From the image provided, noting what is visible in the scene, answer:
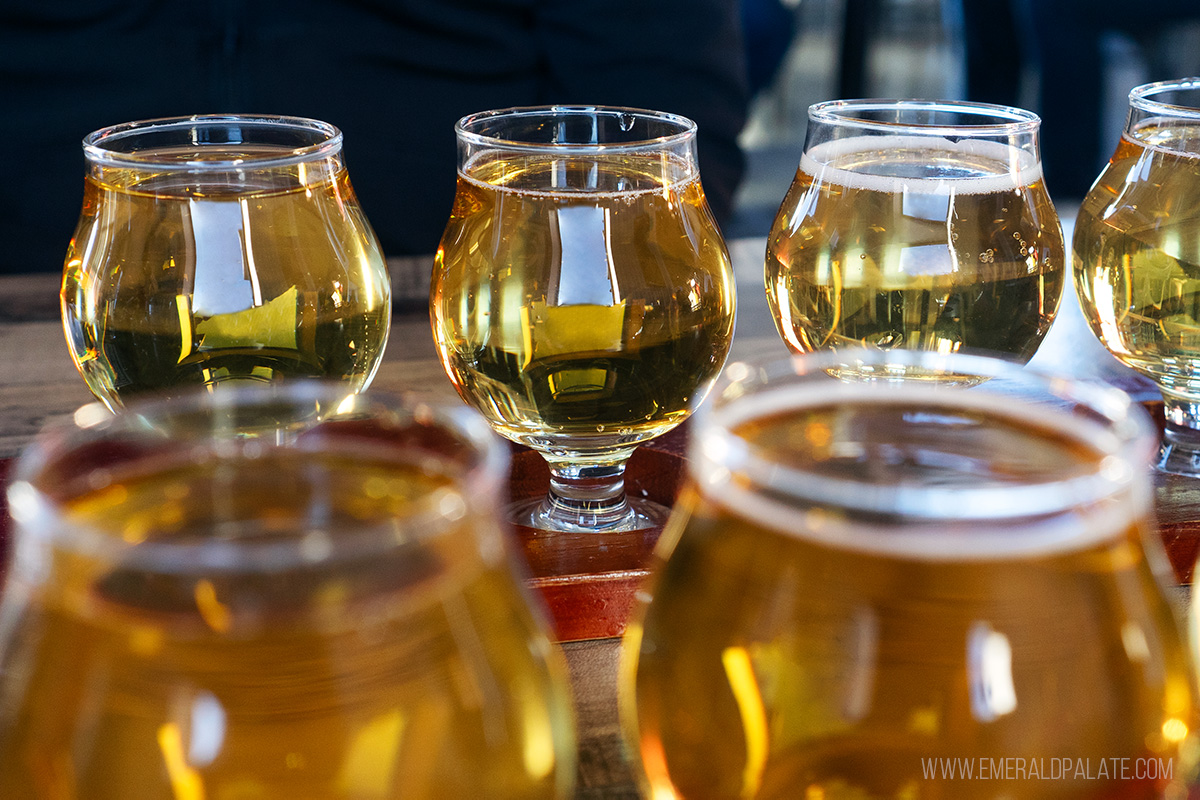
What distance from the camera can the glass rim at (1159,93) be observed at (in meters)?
0.58

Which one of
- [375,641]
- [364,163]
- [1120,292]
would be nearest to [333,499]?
[375,641]

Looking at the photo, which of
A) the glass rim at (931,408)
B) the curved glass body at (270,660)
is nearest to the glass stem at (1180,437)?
the glass rim at (931,408)

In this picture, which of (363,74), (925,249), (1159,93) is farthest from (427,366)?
(363,74)

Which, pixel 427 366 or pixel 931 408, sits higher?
pixel 931 408

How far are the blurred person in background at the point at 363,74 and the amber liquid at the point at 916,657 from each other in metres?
1.56

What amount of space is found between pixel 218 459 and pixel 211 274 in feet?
0.95

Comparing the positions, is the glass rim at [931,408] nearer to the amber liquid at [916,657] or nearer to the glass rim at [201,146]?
the amber liquid at [916,657]

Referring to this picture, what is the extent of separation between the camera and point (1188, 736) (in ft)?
0.88

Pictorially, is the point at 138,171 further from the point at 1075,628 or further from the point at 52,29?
the point at 52,29

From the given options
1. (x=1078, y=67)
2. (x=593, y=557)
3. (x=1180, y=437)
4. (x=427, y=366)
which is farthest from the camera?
(x=1078, y=67)

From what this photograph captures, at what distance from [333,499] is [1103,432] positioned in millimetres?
161

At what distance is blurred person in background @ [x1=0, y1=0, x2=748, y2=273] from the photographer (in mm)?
1770

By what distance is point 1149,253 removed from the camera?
1.90 feet

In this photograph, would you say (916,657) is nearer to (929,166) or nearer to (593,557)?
(593,557)
